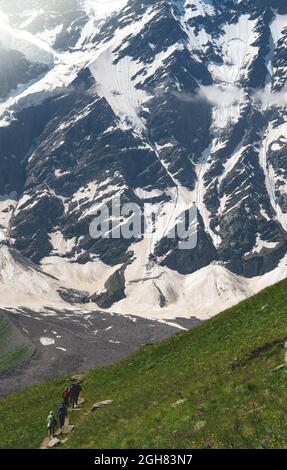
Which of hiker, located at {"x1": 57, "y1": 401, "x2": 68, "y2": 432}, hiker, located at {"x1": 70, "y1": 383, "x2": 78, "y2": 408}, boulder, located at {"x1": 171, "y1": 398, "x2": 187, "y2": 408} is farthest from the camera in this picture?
hiker, located at {"x1": 70, "y1": 383, "x2": 78, "y2": 408}

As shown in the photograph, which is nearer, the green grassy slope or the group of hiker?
the green grassy slope

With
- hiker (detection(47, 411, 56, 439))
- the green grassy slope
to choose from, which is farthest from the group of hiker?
the green grassy slope

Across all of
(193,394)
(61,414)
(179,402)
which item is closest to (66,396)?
(61,414)

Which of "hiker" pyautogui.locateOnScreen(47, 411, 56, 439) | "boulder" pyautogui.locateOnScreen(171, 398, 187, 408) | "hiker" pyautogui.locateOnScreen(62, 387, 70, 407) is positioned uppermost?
"hiker" pyautogui.locateOnScreen(62, 387, 70, 407)

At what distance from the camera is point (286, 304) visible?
1770 inches

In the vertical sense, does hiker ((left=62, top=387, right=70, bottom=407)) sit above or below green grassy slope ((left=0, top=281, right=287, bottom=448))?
above

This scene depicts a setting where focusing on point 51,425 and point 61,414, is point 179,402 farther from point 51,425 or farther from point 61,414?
point 61,414

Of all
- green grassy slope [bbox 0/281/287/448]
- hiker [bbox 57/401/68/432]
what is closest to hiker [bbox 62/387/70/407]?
green grassy slope [bbox 0/281/287/448]

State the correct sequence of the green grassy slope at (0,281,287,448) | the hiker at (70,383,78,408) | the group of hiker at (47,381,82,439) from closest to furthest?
the green grassy slope at (0,281,287,448) → the group of hiker at (47,381,82,439) → the hiker at (70,383,78,408)

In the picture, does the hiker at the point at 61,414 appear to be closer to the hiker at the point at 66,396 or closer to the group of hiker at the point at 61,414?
the group of hiker at the point at 61,414

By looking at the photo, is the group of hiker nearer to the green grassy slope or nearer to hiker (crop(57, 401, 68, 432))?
hiker (crop(57, 401, 68, 432))

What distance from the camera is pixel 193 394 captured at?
3369 cm

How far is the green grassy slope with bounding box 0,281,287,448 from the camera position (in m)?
27.3
